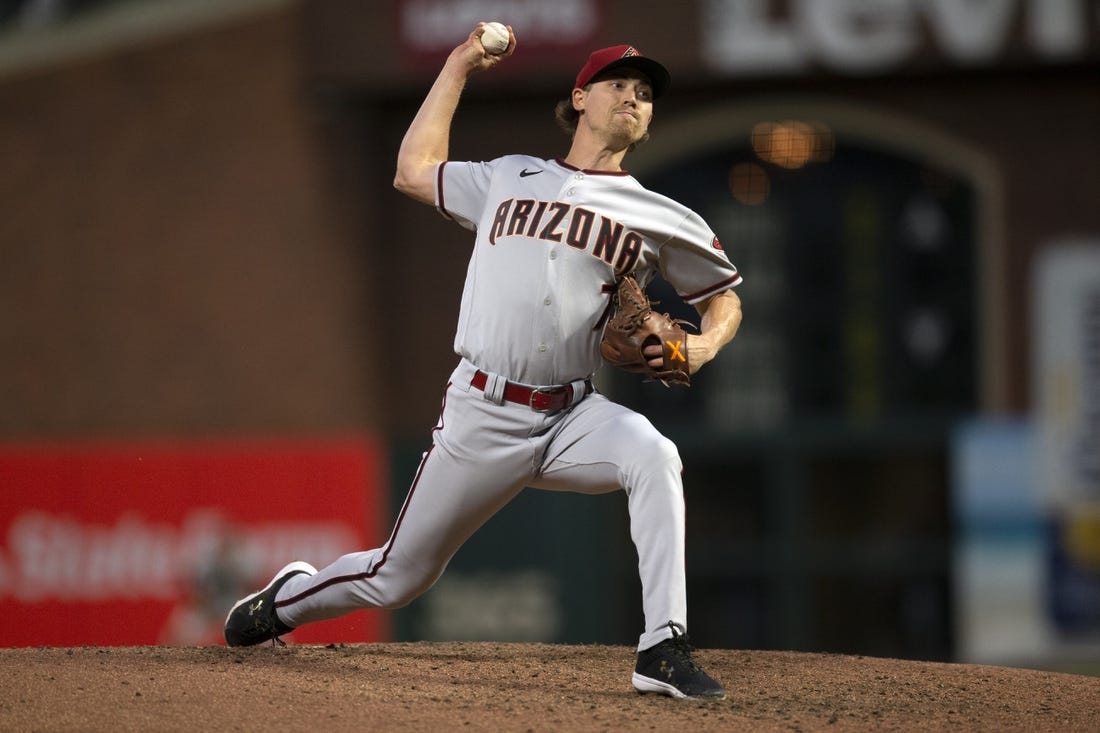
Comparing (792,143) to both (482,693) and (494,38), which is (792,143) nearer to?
(494,38)

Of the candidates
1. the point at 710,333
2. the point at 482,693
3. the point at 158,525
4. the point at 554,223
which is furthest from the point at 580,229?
the point at 158,525

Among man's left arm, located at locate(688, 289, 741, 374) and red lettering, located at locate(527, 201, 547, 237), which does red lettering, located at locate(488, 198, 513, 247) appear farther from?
man's left arm, located at locate(688, 289, 741, 374)

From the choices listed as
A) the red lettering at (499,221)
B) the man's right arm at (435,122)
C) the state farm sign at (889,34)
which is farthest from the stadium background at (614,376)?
the red lettering at (499,221)

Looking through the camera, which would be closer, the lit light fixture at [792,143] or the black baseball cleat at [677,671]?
the black baseball cleat at [677,671]

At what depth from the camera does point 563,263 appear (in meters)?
4.20

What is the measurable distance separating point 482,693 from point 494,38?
174cm

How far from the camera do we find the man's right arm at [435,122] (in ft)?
14.5

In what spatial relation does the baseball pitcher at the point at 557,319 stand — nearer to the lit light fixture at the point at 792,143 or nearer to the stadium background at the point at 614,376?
the stadium background at the point at 614,376

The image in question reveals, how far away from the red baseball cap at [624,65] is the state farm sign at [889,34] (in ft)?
19.1

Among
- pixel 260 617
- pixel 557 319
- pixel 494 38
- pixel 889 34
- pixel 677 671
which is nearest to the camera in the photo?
pixel 677 671

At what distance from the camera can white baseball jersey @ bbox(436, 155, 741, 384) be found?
13.8ft

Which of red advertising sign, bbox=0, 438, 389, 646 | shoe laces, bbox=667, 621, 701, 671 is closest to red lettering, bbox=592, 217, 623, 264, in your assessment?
shoe laces, bbox=667, 621, 701, 671

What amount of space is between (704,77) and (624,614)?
11.2 ft

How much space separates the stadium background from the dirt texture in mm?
4684
